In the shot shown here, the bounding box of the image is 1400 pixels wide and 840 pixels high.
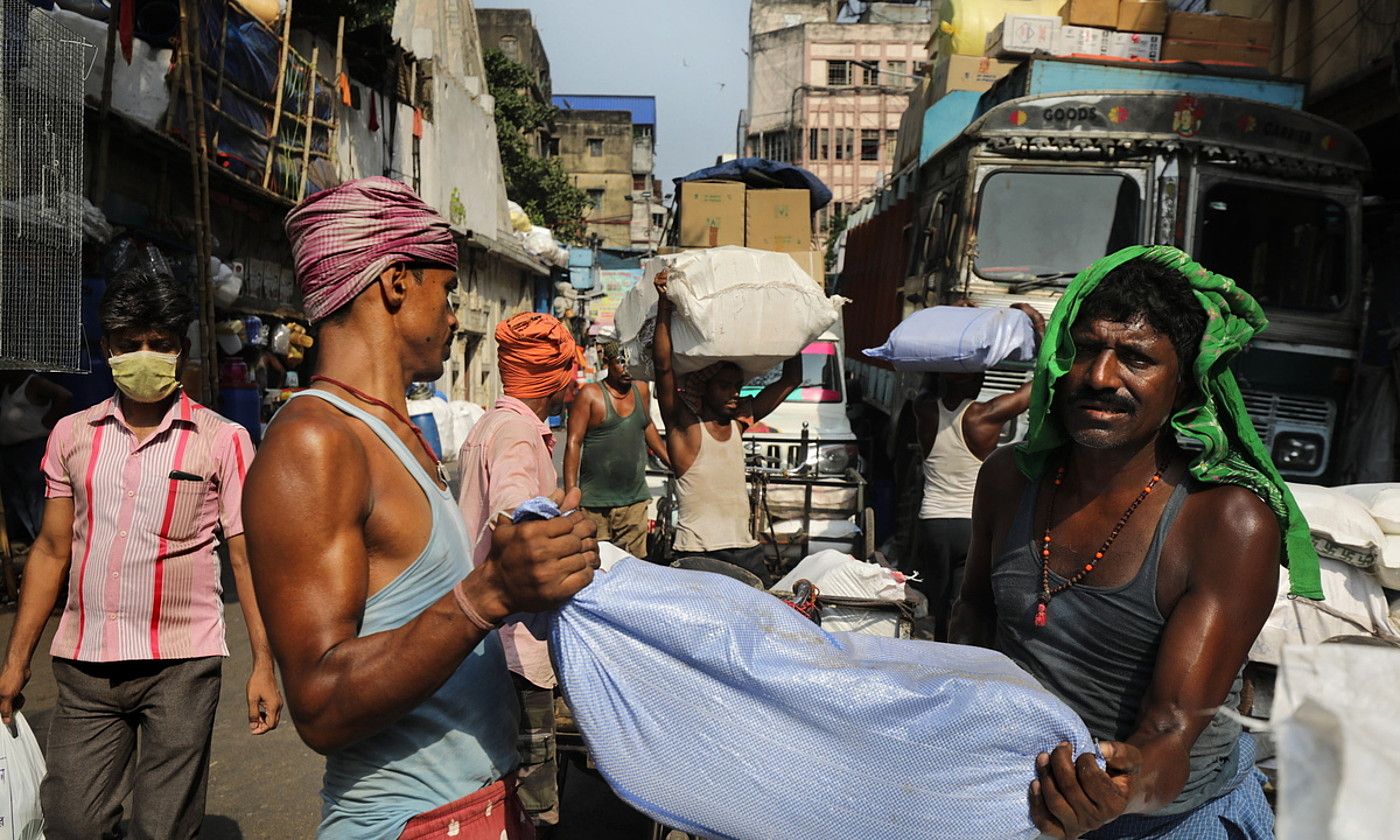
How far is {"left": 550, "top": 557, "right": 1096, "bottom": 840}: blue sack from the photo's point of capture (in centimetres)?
146

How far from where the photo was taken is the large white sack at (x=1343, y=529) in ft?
11.3

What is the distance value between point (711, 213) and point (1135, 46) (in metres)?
4.29

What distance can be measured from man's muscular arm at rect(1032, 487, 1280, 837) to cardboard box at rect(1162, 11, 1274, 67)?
7.98 meters

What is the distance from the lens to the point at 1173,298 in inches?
71.4

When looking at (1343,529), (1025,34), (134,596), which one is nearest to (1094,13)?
(1025,34)

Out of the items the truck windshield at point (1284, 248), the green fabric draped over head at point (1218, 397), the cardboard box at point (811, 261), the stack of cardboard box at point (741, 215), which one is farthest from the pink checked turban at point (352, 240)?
the stack of cardboard box at point (741, 215)

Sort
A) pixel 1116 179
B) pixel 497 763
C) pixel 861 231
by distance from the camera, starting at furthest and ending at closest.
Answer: pixel 861 231
pixel 1116 179
pixel 497 763

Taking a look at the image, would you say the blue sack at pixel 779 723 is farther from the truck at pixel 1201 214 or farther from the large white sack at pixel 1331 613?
the truck at pixel 1201 214

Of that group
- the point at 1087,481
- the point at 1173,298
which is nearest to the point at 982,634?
the point at 1087,481

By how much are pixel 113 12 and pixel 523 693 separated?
270 inches

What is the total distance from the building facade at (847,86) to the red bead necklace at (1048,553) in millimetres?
45373

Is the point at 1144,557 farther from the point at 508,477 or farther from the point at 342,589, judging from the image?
the point at 508,477

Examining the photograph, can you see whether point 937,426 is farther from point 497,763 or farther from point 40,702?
point 40,702

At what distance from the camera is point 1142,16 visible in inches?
328
